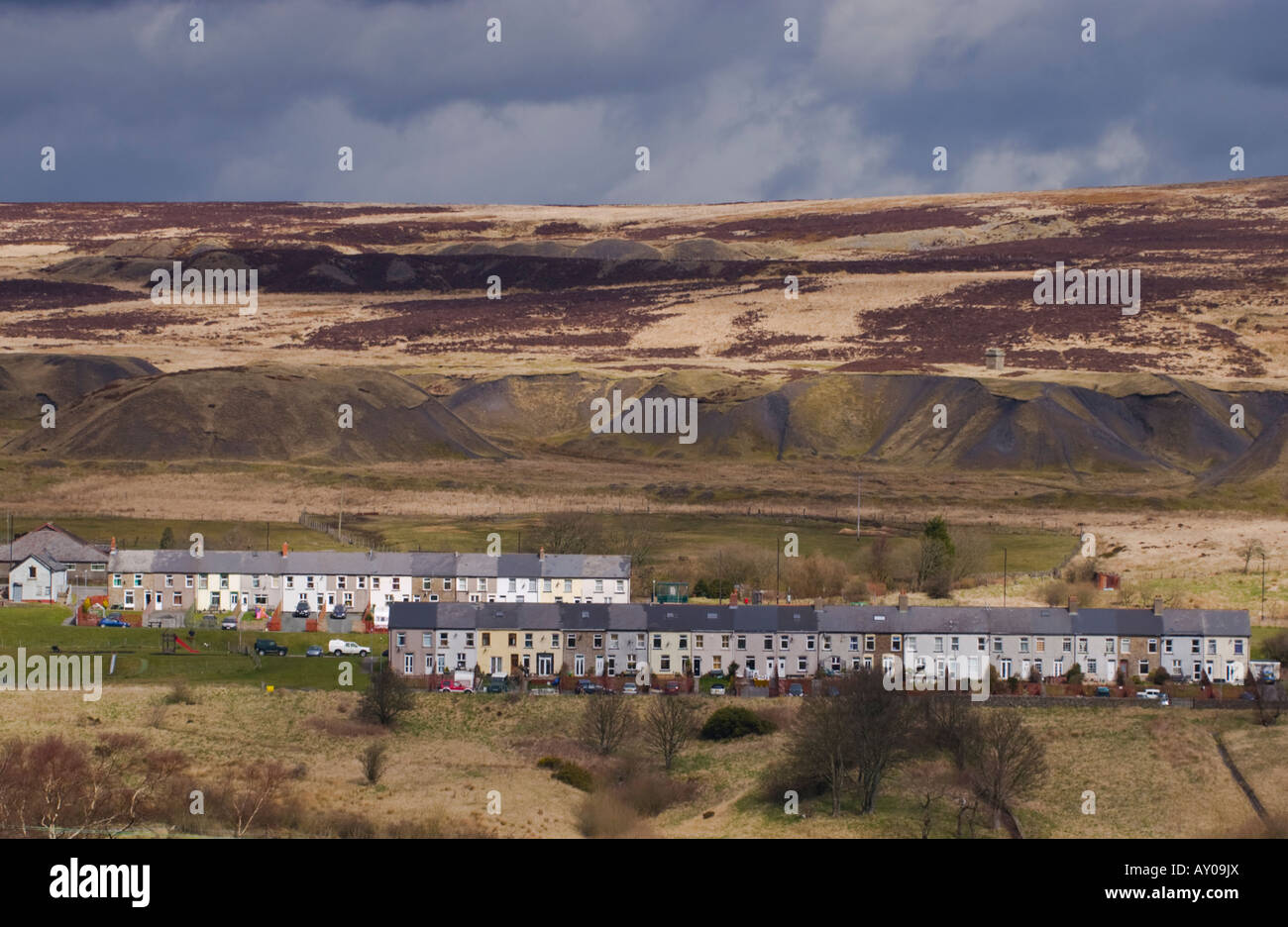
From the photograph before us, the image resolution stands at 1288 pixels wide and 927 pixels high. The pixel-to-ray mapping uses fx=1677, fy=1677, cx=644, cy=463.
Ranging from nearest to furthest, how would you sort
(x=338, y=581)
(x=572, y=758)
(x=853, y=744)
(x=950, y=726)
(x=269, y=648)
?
(x=853, y=744), (x=950, y=726), (x=572, y=758), (x=269, y=648), (x=338, y=581)

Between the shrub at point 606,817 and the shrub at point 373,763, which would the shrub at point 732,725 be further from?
the shrub at point 373,763

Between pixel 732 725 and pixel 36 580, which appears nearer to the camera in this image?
pixel 732 725

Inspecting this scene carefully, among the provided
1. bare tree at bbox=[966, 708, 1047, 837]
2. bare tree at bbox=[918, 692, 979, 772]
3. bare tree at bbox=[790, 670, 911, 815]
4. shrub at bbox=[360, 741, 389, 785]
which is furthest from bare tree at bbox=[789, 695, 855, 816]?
shrub at bbox=[360, 741, 389, 785]

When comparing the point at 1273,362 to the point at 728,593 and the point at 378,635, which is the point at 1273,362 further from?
the point at 378,635

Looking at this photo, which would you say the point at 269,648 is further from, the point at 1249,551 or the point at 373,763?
the point at 1249,551

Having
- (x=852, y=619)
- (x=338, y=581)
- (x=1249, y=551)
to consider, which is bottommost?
(x=852, y=619)

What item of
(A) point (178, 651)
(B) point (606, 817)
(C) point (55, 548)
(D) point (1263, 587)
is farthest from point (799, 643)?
(C) point (55, 548)
